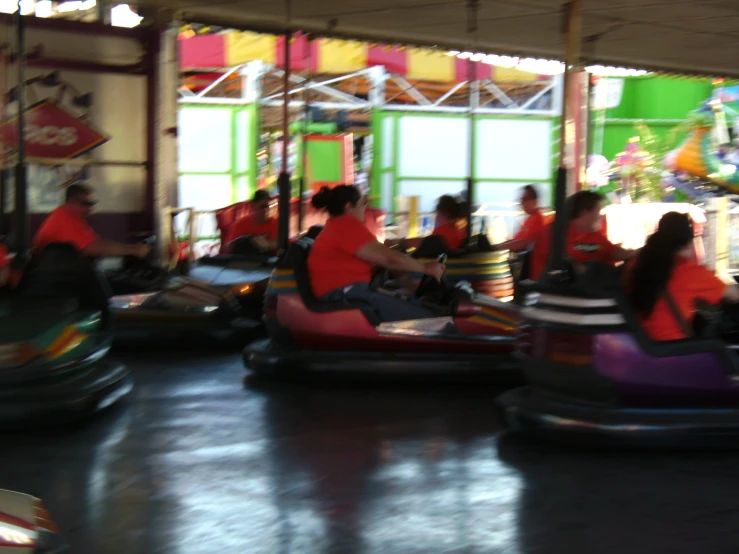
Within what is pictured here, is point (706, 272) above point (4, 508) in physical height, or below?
above

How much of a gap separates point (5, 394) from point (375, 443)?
3.45 feet

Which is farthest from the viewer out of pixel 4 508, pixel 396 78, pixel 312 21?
pixel 396 78

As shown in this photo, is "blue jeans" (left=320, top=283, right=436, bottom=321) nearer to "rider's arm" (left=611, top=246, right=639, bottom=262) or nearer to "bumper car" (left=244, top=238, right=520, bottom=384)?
"bumper car" (left=244, top=238, right=520, bottom=384)

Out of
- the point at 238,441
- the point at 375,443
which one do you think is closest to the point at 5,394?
the point at 238,441

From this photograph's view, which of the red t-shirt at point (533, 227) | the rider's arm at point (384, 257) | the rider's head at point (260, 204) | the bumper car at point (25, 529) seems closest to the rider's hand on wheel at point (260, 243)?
the rider's head at point (260, 204)

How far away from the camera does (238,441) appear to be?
291cm

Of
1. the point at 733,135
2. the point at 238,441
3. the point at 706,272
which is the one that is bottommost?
the point at 238,441

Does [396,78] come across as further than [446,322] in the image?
Yes

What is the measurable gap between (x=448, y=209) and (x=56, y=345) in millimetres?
2593

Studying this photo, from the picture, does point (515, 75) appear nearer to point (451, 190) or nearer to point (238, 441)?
point (451, 190)

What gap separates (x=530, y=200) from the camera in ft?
16.6

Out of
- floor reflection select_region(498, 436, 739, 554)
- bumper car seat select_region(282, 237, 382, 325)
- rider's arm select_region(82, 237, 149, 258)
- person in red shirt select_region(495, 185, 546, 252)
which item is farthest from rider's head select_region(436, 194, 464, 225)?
floor reflection select_region(498, 436, 739, 554)

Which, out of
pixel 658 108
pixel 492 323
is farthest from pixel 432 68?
pixel 492 323

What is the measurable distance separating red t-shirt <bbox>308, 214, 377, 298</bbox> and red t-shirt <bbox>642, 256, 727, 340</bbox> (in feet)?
4.24
